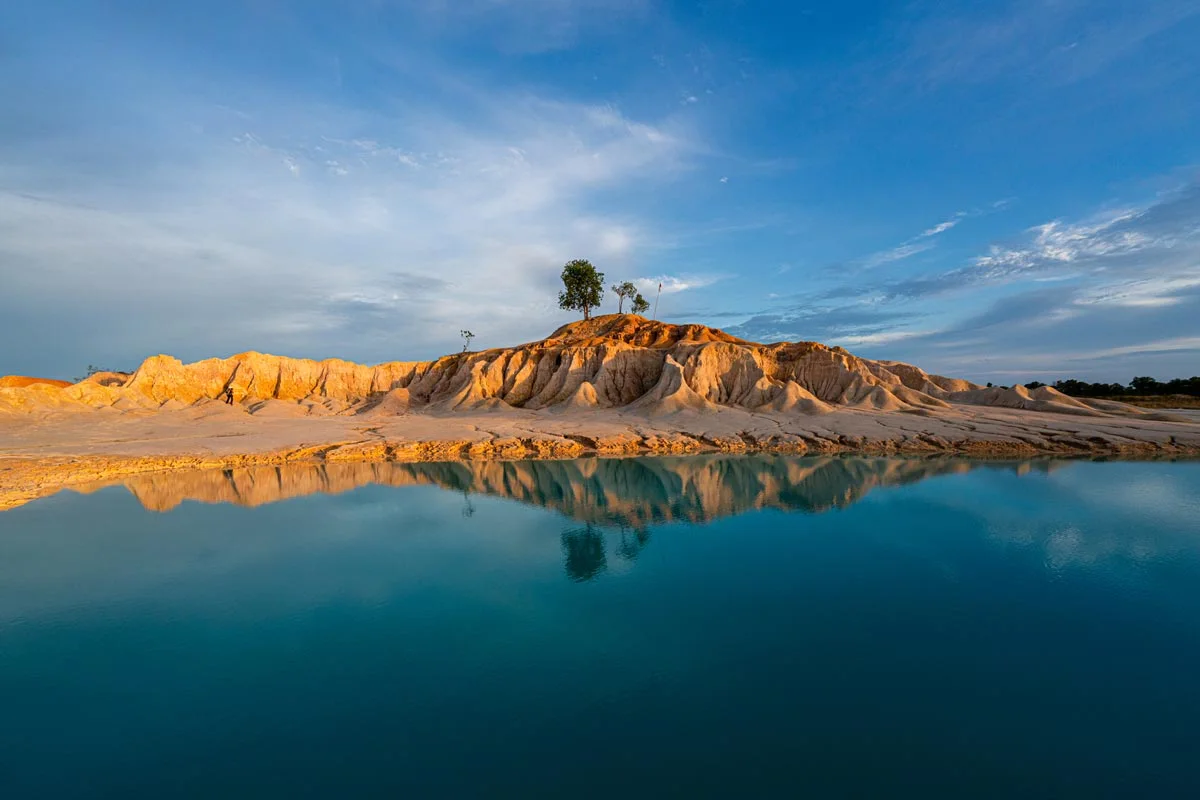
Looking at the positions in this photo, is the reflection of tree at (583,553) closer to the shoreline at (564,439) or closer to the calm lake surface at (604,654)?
the calm lake surface at (604,654)

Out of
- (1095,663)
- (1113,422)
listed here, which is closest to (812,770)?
(1095,663)

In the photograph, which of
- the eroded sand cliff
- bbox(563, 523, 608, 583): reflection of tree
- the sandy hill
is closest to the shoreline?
the eroded sand cliff

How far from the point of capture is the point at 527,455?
39.4 meters

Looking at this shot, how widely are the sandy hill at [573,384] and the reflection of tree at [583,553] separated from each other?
105 feet

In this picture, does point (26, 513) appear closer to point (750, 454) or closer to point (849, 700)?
point (849, 700)

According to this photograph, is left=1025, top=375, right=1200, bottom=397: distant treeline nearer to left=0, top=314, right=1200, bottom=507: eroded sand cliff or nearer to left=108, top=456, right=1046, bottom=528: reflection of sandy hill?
left=0, top=314, right=1200, bottom=507: eroded sand cliff

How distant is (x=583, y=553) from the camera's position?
17.7 metres

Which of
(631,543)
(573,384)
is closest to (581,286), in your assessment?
(573,384)

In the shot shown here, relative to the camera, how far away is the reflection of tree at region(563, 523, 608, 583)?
619 inches

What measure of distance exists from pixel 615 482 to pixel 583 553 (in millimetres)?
12373

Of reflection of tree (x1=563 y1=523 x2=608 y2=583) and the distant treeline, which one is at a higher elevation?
the distant treeline

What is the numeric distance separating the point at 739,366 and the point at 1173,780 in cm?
5094

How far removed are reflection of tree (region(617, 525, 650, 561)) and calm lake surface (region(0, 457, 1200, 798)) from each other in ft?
0.55

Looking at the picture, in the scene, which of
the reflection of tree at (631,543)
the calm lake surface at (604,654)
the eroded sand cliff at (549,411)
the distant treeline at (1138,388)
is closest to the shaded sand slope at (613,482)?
the reflection of tree at (631,543)
